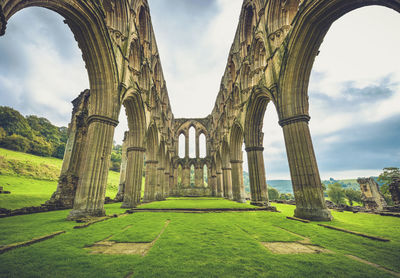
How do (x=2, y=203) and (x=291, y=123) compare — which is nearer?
(x=291, y=123)

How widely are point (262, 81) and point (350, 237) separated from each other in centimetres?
946

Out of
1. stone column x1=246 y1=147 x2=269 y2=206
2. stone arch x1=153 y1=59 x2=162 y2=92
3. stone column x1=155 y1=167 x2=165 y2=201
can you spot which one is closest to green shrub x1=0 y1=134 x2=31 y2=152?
stone column x1=155 y1=167 x2=165 y2=201

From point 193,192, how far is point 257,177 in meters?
20.2

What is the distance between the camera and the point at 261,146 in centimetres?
1274

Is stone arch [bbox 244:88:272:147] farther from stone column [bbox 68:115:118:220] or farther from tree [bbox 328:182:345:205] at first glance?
tree [bbox 328:182:345:205]

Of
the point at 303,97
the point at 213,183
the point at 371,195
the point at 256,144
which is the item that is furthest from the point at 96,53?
the point at 213,183

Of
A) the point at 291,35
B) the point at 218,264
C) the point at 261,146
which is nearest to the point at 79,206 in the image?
the point at 218,264

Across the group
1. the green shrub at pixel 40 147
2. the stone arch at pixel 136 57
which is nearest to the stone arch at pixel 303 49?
the stone arch at pixel 136 57

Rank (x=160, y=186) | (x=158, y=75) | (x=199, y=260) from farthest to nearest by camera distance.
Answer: (x=160, y=186)
(x=158, y=75)
(x=199, y=260)

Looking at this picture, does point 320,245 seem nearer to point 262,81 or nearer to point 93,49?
point 262,81

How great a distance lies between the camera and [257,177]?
12.1 m

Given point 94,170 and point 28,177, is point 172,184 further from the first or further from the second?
point 94,170

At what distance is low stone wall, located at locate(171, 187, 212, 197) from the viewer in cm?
2975

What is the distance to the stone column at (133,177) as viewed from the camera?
11.6 meters
